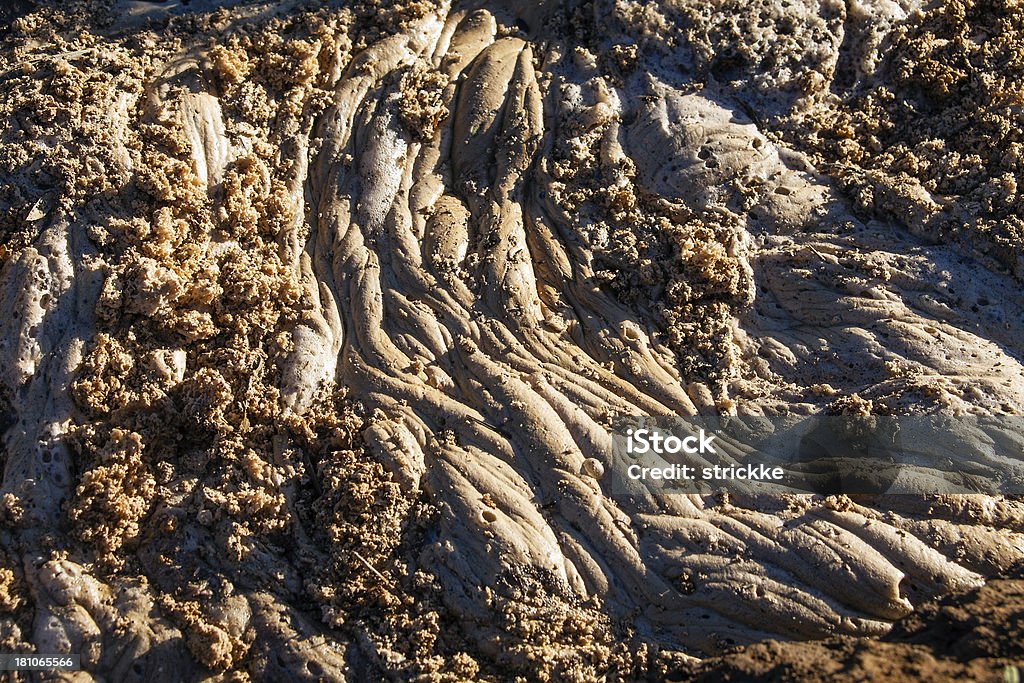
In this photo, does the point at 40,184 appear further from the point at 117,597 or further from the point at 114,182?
the point at 117,597

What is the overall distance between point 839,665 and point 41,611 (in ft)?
10.5

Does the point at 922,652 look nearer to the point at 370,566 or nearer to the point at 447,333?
the point at 370,566

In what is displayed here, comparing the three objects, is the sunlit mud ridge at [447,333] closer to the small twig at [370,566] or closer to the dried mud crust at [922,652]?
the small twig at [370,566]

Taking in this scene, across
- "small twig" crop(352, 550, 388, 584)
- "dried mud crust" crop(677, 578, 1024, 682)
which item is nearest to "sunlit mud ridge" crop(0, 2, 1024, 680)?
"small twig" crop(352, 550, 388, 584)

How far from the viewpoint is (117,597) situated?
3.82 metres

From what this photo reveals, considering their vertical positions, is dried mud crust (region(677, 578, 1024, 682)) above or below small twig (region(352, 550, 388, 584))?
above

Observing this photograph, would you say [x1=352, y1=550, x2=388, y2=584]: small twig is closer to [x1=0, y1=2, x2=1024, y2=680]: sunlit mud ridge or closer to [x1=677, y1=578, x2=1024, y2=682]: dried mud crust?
[x1=0, y1=2, x2=1024, y2=680]: sunlit mud ridge

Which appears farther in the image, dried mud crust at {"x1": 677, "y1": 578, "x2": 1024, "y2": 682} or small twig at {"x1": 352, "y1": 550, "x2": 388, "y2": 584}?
small twig at {"x1": 352, "y1": 550, "x2": 388, "y2": 584}

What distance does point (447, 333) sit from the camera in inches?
172

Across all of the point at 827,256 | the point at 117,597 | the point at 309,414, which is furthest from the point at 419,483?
the point at 827,256

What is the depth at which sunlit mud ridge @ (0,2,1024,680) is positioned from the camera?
3746 millimetres

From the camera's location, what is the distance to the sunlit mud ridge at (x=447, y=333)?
375 centimetres

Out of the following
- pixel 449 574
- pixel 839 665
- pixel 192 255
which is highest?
pixel 192 255

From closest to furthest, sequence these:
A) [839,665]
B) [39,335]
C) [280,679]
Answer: [839,665] → [280,679] → [39,335]
